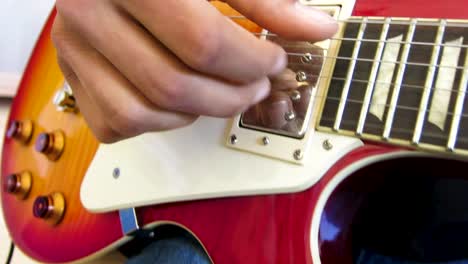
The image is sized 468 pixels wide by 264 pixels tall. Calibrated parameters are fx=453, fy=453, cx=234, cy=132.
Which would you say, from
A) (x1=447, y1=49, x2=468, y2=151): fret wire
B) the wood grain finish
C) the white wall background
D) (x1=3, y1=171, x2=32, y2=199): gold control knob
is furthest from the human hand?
the white wall background

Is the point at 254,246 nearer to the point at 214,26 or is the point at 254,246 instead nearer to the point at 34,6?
the point at 214,26

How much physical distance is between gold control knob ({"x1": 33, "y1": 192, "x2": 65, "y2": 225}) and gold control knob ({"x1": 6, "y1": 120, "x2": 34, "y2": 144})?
0.42 feet

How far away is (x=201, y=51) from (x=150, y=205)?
0.28m

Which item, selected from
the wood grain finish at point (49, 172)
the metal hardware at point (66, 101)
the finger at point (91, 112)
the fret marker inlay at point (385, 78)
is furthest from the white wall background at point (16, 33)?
the fret marker inlay at point (385, 78)

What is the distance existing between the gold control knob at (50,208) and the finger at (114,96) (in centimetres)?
29

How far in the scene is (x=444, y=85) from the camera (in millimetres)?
340

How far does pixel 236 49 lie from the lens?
30 centimetres

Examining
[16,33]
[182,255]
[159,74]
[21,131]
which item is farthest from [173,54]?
[16,33]

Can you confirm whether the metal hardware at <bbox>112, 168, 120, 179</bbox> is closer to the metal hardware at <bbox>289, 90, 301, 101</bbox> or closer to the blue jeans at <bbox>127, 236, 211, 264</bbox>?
the blue jeans at <bbox>127, 236, 211, 264</bbox>

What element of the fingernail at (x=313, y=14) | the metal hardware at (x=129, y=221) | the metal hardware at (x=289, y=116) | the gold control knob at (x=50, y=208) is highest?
the fingernail at (x=313, y=14)

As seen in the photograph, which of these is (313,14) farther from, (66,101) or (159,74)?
(66,101)

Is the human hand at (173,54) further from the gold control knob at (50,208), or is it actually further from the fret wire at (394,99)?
the gold control knob at (50,208)

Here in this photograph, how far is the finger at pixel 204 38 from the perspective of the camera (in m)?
0.29

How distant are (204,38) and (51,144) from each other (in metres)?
0.44
